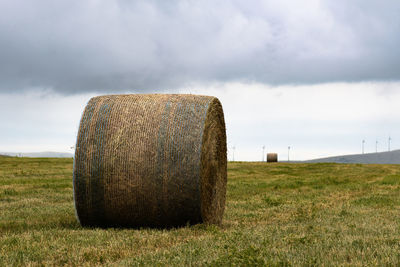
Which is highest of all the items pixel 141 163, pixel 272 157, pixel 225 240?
pixel 272 157

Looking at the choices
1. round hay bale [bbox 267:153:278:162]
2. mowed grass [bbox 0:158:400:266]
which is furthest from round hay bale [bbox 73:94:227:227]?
round hay bale [bbox 267:153:278:162]

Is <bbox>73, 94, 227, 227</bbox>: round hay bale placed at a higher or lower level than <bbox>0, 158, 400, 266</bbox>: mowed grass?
higher

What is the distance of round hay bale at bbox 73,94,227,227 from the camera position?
35.0 feet

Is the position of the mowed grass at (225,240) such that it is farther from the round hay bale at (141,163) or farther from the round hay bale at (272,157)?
the round hay bale at (272,157)

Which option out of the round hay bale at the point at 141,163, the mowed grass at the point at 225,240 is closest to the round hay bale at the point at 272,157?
the mowed grass at the point at 225,240

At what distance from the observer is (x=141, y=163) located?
35.0 ft

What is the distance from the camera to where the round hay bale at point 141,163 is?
10680 millimetres

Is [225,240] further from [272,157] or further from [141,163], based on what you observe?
[272,157]

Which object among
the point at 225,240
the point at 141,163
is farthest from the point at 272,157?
the point at 225,240

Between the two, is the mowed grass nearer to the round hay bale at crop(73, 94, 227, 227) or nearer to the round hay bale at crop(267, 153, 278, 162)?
the round hay bale at crop(73, 94, 227, 227)

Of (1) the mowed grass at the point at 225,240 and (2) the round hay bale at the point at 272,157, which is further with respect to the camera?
(2) the round hay bale at the point at 272,157

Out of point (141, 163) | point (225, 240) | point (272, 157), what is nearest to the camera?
point (225, 240)

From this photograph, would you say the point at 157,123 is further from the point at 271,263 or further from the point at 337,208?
the point at 337,208

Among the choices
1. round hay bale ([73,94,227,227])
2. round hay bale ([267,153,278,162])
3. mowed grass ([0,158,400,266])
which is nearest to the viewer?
mowed grass ([0,158,400,266])
